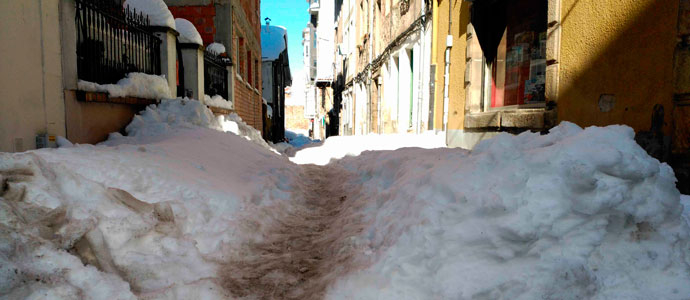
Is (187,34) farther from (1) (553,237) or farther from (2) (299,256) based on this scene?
(1) (553,237)

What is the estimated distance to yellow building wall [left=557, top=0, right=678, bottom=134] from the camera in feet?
12.4

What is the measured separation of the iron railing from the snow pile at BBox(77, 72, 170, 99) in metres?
2.06

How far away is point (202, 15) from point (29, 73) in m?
6.51

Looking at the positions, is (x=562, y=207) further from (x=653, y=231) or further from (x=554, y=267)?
(x=653, y=231)

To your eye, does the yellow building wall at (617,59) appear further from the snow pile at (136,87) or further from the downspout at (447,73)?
the snow pile at (136,87)

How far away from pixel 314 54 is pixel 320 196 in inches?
1534

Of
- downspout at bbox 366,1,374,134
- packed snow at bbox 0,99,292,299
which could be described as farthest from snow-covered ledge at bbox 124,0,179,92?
downspout at bbox 366,1,374,134

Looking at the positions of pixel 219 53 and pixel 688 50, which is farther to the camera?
pixel 219 53

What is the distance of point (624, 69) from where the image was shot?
422 centimetres

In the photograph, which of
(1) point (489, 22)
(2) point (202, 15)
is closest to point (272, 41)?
(2) point (202, 15)

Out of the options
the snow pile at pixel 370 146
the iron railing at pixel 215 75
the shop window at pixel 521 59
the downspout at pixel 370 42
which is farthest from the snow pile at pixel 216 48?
the downspout at pixel 370 42

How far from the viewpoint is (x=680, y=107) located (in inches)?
141

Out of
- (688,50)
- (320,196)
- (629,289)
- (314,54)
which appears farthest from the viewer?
(314,54)

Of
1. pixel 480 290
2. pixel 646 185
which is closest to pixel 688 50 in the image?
pixel 646 185
